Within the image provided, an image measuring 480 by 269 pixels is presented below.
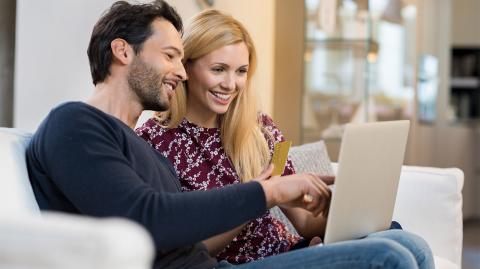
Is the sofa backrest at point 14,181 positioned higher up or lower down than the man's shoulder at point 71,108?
lower down

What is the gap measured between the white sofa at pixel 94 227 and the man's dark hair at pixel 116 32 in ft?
0.74

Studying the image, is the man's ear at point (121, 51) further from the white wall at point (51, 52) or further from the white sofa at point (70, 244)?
the white wall at point (51, 52)

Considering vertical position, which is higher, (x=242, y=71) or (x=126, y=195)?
(x=242, y=71)

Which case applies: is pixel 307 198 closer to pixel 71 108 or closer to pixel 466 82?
pixel 71 108

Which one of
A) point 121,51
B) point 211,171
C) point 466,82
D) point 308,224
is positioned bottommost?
point 466,82

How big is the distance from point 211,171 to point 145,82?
45 centimetres

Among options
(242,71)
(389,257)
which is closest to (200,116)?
(242,71)

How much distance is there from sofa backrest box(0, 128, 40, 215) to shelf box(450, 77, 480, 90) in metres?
7.56

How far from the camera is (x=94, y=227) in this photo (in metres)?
0.83

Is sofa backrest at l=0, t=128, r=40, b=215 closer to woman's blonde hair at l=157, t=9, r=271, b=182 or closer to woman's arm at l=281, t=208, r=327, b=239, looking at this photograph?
woman's blonde hair at l=157, t=9, r=271, b=182

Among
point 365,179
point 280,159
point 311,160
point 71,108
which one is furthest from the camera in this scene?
point 311,160

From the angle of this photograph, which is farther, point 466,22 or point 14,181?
point 466,22

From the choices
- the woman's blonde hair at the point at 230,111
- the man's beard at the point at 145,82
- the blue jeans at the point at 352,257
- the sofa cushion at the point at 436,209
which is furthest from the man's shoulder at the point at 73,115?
the sofa cushion at the point at 436,209

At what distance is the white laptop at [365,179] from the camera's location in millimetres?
1729
